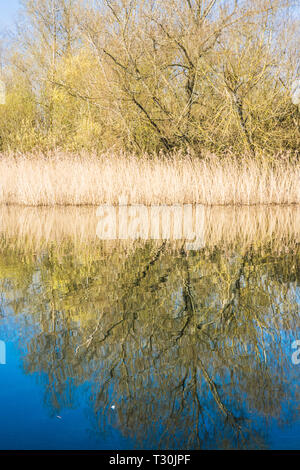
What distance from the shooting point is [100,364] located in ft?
7.41

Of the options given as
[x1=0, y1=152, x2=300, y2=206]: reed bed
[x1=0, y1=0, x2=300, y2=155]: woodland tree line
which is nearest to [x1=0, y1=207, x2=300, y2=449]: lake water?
[x1=0, y1=152, x2=300, y2=206]: reed bed

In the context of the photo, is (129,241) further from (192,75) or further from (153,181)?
(192,75)

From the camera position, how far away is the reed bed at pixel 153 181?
32.5ft

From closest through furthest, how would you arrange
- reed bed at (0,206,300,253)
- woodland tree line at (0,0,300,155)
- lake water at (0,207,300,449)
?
lake water at (0,207,300,449) → reed bed at (0,206,300,253) → woodland tree line at (0,0,300,155)

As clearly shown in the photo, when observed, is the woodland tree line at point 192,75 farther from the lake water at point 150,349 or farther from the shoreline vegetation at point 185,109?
the lake water at point 150,349

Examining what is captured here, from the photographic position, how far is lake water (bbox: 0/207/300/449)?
A: 1739mm

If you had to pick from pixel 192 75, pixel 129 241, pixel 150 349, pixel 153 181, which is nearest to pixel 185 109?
pixel 192 75

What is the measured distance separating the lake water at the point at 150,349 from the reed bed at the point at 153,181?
16.5 feet

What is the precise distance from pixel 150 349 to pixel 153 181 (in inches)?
308

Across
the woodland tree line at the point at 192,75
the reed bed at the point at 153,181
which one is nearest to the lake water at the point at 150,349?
the reed bed at the point at 153,181

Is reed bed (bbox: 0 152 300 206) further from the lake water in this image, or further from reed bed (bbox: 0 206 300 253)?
the lake water

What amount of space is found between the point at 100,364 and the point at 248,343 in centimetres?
74

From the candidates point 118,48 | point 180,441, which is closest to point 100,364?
point 180,441

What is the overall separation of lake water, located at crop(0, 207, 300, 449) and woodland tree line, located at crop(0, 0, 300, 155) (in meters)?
5.73
